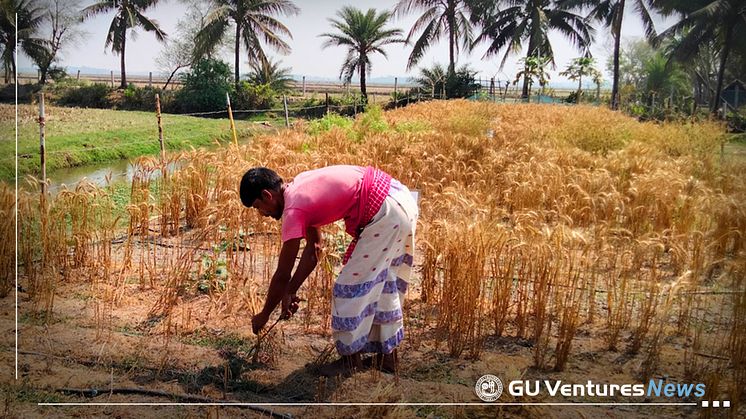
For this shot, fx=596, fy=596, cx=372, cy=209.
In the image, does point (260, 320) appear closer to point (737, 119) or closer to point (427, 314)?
point (427, 314)

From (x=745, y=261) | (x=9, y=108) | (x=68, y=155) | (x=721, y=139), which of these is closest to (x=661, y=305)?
(x=745, y=261)

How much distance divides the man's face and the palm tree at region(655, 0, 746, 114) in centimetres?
261

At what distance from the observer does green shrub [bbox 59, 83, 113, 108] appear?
55.8ft

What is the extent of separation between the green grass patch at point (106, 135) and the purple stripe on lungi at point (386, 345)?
4750 mm

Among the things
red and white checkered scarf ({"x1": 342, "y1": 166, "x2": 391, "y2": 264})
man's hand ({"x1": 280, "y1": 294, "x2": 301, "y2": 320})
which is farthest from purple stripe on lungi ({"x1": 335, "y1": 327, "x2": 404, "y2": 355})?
red and white checkered scarf ({"x1": 342, "y1": 166, "x2": 391, "y2": 264})

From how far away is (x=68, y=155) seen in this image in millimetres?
9562

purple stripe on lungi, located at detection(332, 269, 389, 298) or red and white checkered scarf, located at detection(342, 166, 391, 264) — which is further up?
red and white checkered scarf, located at detection(342, 166, 391, 264)

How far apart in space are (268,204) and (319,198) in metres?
0.22

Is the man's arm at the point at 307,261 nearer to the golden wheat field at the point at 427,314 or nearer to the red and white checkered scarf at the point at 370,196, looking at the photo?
the red and white checkered scarf at the point at 370,196

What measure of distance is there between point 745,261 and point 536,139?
5638 millimetres

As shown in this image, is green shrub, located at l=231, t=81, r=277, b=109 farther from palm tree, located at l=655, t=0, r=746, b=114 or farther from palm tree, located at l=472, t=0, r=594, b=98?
palm tree, located at l=655, t=0, r=746, b=114

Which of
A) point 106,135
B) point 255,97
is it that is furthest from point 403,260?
point 255,97

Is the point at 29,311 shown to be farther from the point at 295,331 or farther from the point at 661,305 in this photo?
the point at 661,305

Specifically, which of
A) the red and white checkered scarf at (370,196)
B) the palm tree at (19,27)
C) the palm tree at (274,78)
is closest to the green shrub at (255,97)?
the palm tree at (274,78)
